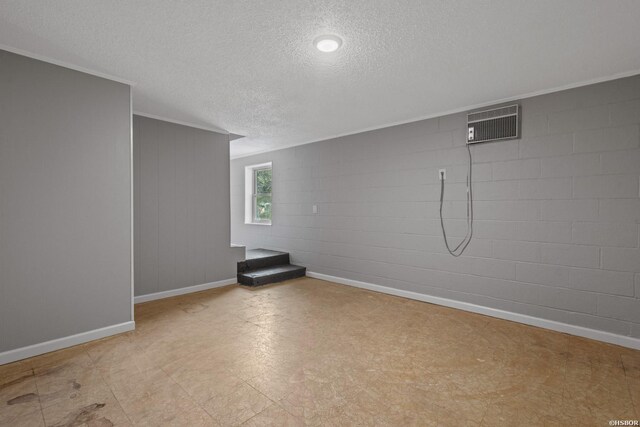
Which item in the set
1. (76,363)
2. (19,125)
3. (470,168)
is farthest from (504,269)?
(19,125)

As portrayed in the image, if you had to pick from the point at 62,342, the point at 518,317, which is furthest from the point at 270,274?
the point at 518,317

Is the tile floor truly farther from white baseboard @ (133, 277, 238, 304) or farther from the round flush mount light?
the round flush mount light

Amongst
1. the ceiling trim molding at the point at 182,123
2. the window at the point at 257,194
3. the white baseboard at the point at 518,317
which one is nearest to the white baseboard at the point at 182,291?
the white baseboard at the point at 518,317

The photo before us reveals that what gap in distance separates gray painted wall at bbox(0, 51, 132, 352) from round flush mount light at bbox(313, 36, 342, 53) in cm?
213

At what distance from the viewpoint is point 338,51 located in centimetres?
247

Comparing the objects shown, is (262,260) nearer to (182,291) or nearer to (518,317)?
(182,291)

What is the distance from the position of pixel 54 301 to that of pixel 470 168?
15.0 feet

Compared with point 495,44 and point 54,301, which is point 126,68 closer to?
point 54,301

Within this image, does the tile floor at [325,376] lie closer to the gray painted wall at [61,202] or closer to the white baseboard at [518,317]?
the white baseboard at [518,317]

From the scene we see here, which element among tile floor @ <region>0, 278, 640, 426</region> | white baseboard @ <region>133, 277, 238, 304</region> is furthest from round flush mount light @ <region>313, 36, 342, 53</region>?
white baseboard @ <region>133, 277, 238, 304</region>

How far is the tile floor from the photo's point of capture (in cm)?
186

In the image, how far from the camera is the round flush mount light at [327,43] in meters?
2.26

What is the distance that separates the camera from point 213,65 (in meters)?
2.72

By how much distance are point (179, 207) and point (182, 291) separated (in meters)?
1.23
